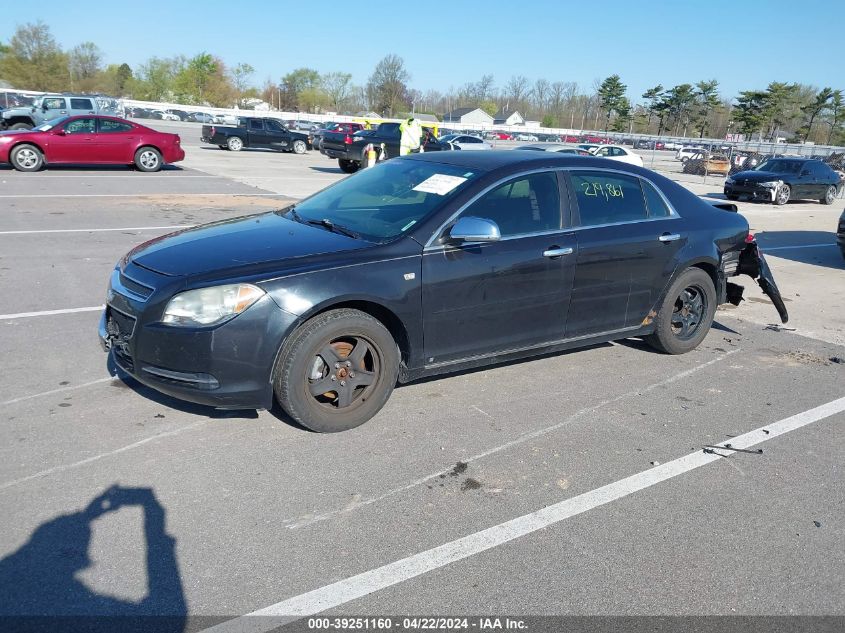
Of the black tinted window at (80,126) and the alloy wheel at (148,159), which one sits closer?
the black tinted window at (80,126)

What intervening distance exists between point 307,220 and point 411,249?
1.05m

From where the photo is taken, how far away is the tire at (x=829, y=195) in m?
22.5

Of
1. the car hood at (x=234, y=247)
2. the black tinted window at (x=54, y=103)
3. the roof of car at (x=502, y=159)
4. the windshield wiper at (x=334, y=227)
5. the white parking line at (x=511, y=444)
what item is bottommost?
the white parking line at (x=511, y=444)

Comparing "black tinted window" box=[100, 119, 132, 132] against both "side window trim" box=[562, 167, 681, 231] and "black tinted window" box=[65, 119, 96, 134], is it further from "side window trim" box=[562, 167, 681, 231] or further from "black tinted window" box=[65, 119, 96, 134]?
Result: "side window trim" box=[562, 167, 681, 231]

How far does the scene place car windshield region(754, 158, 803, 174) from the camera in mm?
21906

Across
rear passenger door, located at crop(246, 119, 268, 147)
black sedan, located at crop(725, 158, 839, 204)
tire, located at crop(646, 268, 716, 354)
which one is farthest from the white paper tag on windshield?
rear passenger door, located at crop(246, 119, 268, 147)

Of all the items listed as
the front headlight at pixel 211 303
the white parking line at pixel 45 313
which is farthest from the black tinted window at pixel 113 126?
the front headlight at pixel 211 303

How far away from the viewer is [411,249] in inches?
170

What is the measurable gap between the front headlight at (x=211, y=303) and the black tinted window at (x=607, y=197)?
2575 millimetres

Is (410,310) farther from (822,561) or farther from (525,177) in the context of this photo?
(822,561)

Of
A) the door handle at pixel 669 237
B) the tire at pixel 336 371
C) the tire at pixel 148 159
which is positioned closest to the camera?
the tire at pixel 336 371

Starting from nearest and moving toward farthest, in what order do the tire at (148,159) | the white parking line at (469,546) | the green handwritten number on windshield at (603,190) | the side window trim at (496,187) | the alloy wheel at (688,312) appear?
the white parking line at (469,546)
the side window trim at (496,187)
the green handwritten number on windshield at (603,190)
the alloy wheel at (688,312)
the tire at (148,159)

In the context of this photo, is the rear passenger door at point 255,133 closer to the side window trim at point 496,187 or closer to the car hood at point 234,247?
the car hood at point 234,247

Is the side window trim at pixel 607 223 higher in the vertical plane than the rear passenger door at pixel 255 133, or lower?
lower
